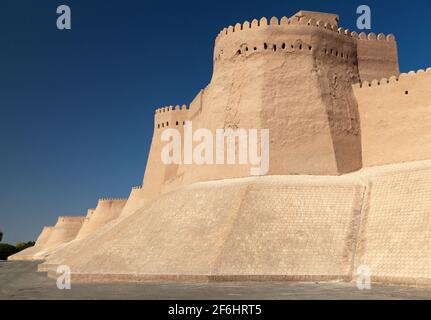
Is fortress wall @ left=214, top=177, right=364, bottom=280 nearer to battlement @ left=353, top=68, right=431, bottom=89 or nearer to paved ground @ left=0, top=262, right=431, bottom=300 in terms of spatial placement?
paved ground @ left=0, top=262, right=431, bottom=300

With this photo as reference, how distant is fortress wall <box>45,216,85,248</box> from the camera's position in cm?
6548

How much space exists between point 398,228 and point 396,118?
20.6 feet

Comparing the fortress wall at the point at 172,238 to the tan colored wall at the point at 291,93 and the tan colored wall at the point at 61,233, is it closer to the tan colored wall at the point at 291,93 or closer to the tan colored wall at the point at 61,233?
the tan colored wall at the point at 291,93

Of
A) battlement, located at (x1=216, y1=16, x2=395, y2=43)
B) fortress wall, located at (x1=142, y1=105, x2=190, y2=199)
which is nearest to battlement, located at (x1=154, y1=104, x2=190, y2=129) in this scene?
fortress wall, located at (x1=142, y1=105, x2=190, y2=199)

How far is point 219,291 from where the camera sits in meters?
15.2

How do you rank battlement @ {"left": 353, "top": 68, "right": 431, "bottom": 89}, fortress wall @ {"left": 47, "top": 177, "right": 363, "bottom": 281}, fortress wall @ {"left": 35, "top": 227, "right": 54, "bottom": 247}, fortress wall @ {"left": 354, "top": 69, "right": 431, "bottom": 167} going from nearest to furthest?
fortress wall @ {"left": 47, "top": 177, "right": 363, "bottom": 281}
fortress wall @ {"left": 354, "top": 69, "right": 431, "bottom": 167}
battlement @ {"left": 353, "top": 68, "right": 431, "bottom": 89}
fortress wall @ {"left": 35, "top": 227, "right": 54, "bottom": 247}

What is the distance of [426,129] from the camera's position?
21172 millimetres

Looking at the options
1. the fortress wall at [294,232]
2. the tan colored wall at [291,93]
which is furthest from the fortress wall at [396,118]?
the fortress wall at [294,232]

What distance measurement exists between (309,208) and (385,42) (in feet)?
36.1

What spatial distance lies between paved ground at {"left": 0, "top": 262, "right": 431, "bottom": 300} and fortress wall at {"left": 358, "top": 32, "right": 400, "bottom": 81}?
1288 cm

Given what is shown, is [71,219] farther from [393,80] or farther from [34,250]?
[393,80]

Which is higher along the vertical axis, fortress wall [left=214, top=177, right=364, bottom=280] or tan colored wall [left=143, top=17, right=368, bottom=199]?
tan colored wall [left=143, top=17, right=368, bottom=199]

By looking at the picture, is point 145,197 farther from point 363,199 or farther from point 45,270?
point 363,199
